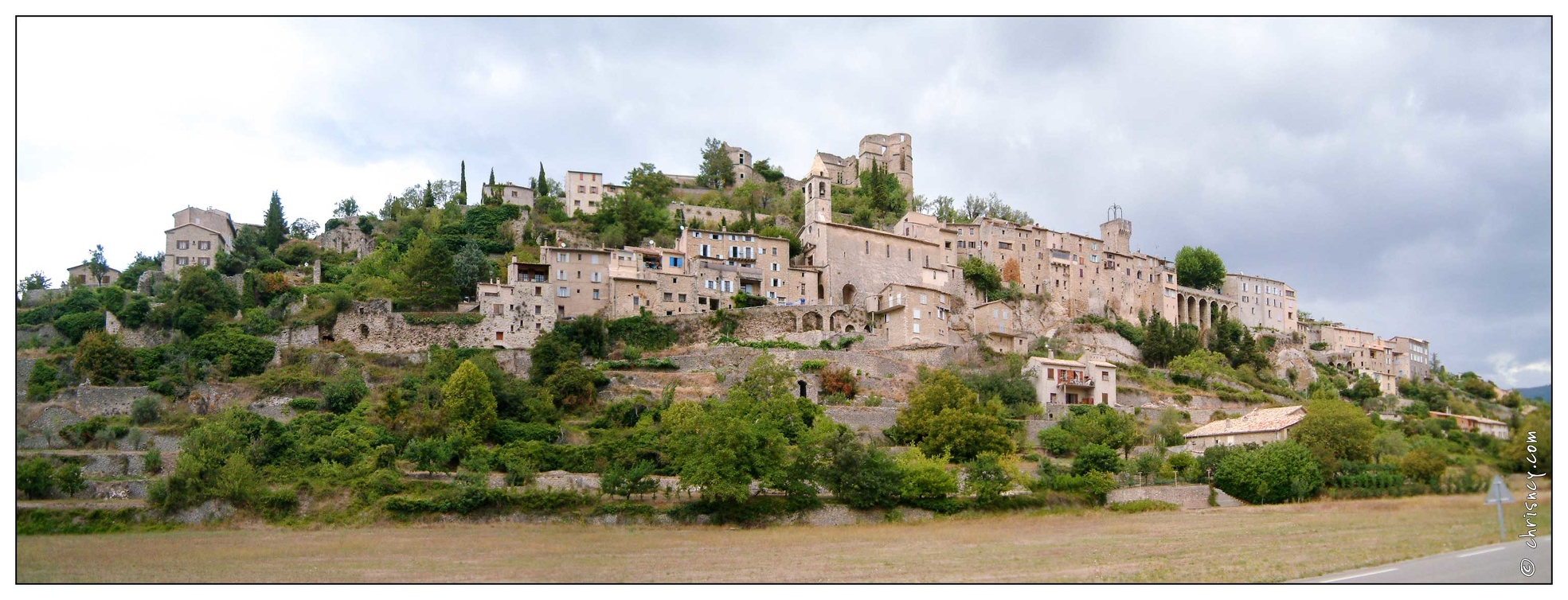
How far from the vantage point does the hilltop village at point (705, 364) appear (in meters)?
32.9

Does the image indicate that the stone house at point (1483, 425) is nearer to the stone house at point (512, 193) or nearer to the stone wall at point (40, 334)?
the stone wall at point (40, 334)

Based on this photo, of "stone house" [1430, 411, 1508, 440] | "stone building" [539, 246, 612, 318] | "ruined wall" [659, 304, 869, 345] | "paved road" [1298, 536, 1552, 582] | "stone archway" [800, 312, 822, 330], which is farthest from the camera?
"stone archway" [800, 312, 822, 330]

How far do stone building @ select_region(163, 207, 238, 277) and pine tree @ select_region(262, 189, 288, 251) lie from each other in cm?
193

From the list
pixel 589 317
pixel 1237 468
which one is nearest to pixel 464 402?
pixel 589 317

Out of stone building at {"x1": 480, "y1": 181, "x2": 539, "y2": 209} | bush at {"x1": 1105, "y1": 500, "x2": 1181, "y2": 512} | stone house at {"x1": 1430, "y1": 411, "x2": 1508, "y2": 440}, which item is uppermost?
stone building at {"x1": 480, "y1": 181, "x2": 539, "y2": 209}

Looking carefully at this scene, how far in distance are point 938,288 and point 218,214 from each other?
37279 millimetres

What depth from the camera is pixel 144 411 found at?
39.6 metres

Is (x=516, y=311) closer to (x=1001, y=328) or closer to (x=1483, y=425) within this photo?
(x=1001, y=328)

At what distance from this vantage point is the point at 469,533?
2812 cm

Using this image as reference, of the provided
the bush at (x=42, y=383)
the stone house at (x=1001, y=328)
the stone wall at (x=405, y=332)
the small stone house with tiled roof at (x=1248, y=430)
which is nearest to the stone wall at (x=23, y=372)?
the bush at (x=42, y=383)

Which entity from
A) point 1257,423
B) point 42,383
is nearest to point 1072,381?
point 1257,423

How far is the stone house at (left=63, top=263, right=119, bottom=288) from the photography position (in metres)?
55.6

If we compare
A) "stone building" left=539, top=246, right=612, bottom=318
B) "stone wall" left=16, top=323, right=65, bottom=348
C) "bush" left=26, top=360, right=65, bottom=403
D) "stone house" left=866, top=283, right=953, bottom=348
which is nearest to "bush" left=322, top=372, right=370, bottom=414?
"bush" left=26, top=360, right=65, bottom=403

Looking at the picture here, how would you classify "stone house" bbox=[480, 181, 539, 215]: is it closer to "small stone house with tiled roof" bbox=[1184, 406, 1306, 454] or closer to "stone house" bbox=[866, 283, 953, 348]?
"stone house" bbox=[866, 283, 953, 348]
